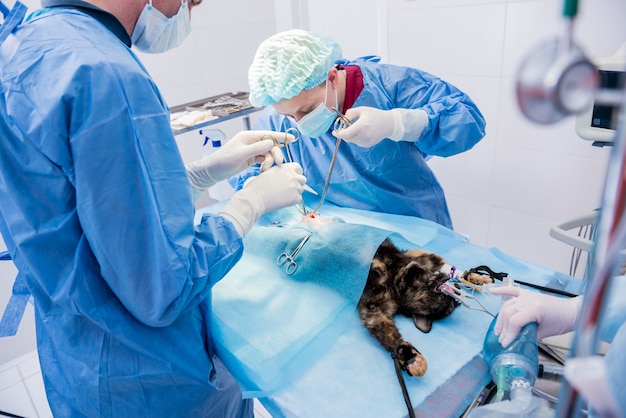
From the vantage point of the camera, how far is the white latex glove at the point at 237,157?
157cm

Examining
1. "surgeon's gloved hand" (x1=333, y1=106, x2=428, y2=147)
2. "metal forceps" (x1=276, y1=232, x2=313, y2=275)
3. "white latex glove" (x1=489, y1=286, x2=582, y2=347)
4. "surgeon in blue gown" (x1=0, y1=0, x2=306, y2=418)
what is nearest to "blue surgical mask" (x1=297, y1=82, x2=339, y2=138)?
"surgeon's gloved hand" (x1=333, y1=106, x2=428, y2=147)

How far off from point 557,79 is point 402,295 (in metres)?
1.01

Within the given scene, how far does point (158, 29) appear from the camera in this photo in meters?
1.17

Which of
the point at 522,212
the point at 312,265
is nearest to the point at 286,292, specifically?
the point at 312,265

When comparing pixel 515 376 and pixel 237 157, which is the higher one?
pixel 237 157

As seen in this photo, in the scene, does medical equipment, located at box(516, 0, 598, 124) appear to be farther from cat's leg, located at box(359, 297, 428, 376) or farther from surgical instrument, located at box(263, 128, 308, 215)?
surgical instrument, located at box(263, 128, 308, 215)

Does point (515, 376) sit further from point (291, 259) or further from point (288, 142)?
point (288, 142)

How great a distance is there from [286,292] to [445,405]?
0.60 m

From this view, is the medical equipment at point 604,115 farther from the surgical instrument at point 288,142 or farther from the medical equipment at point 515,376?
the surgical instrument at point 288,142

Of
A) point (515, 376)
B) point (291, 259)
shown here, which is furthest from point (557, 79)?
point (291, 259)

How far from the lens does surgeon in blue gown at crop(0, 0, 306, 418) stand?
853mm

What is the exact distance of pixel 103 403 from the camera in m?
1.12

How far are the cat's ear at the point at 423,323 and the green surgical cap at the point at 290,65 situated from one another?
955 mm

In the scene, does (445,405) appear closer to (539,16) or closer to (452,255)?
(452,255)
